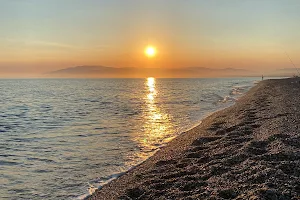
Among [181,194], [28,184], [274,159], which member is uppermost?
[274,159]

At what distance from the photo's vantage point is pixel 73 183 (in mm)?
7508

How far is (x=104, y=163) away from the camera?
9.23m

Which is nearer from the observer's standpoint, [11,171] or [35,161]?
[11,171]

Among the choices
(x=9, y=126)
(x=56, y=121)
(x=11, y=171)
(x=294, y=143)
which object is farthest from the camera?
(x=56, y=121)

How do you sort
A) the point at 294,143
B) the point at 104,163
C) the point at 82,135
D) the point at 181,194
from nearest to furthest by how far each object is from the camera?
the point at 181,194 < the point at 294,143 < the point at 104,163 < the point at 82,135

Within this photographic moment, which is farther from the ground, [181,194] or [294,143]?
[294,143]

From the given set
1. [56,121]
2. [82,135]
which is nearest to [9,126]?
[56,121]

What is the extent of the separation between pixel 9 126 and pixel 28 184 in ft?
35.9

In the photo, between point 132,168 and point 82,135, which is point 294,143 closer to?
point 132,168

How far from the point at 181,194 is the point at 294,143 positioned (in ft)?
11.6

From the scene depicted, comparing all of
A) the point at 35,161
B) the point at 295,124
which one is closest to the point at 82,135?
the point at 35,161

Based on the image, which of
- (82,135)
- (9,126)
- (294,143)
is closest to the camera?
(294,143)

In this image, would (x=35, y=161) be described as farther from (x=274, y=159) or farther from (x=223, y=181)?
(x=274, y=159)

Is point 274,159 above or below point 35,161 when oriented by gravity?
above
